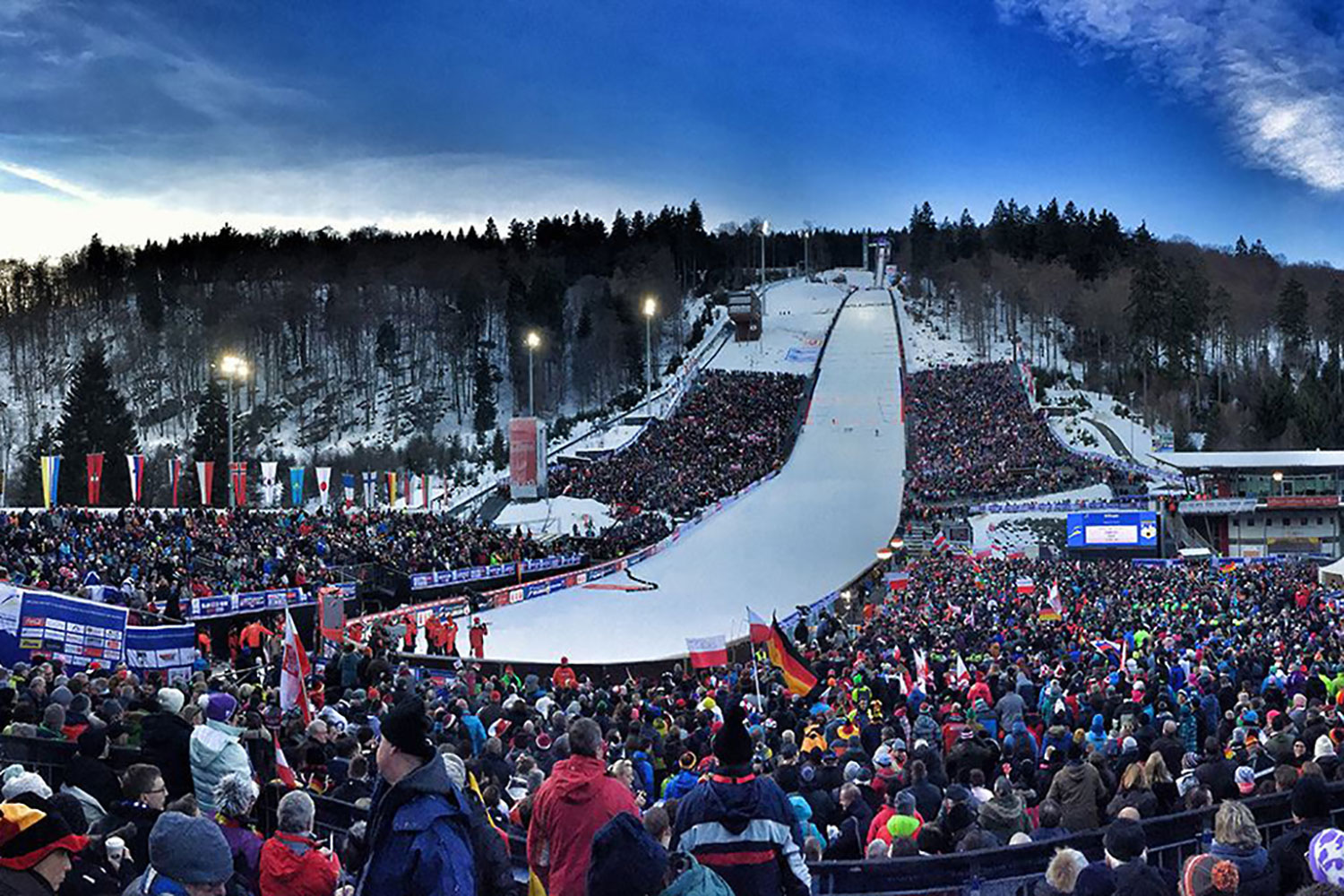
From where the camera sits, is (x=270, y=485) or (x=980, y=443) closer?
(x=270, y=485)

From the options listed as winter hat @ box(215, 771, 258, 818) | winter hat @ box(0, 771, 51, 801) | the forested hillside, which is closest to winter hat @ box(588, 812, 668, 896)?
winter hat @ box(215, 771, 258, 818)

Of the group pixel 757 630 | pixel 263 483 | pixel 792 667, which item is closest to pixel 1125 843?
pixel 792 667

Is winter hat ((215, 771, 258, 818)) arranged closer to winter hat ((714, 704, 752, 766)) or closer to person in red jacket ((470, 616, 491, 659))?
winter hat ((714, 704, 752, 766))

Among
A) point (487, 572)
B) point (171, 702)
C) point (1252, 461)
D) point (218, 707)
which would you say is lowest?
point (487, 572)

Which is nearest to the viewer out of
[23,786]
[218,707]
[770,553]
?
[23,786]

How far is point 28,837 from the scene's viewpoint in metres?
3.95

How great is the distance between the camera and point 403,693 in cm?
1335

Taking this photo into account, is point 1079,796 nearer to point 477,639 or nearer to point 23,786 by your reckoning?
point 23,786

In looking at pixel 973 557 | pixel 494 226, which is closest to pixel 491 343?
pixel 494 226

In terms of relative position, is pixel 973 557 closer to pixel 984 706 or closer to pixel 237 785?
pixel 984 706

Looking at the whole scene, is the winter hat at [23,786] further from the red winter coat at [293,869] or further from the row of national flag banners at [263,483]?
the row of national flag banners at [263,483]

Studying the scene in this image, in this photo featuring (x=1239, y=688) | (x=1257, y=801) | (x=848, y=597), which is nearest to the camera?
(x=1257, y=801)

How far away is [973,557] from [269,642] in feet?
77.9

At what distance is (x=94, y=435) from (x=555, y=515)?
26.6 meters
